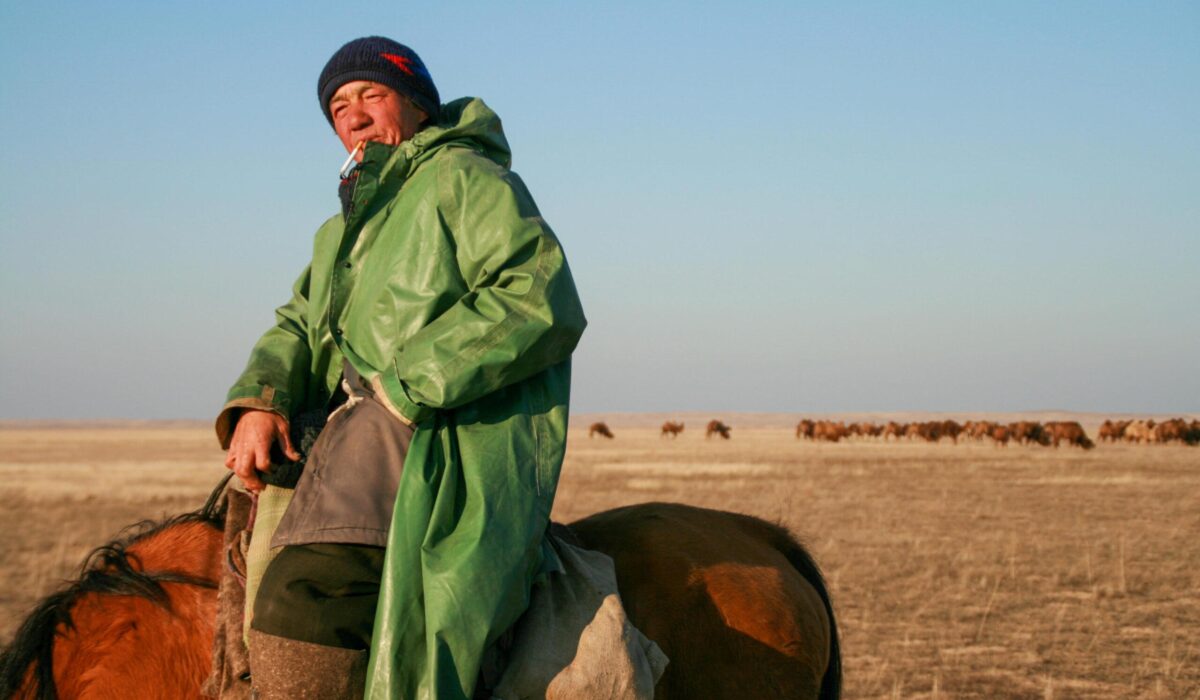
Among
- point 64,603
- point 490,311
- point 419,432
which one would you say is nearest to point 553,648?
point 419,432

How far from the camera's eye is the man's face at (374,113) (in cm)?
285

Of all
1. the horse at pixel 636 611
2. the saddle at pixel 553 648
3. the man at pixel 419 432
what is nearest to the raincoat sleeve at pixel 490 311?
the man at pixel 419 432

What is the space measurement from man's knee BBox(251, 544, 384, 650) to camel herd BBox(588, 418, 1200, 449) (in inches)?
2080

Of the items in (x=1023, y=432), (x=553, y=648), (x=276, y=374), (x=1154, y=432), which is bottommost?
(x=1023, y=432)

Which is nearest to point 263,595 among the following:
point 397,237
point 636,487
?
point 397,237

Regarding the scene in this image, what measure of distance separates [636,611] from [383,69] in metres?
1.68

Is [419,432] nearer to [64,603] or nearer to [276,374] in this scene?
[276,374]

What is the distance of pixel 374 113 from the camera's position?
2.87 metres

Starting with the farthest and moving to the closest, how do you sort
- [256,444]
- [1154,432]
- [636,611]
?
[1154,432]
[636,611]
[256,444]

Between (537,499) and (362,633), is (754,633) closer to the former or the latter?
(537,499)

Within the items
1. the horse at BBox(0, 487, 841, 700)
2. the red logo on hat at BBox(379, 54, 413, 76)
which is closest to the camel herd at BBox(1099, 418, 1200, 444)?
the horse at BBox(0, 487, 841, 700)

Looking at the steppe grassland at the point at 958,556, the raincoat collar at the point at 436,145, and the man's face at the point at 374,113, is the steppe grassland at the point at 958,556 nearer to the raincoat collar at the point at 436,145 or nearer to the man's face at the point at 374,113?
the raincoat collar at the point at 436,145

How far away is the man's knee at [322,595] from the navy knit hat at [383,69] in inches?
49.9

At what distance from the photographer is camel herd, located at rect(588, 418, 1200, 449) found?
178ft
